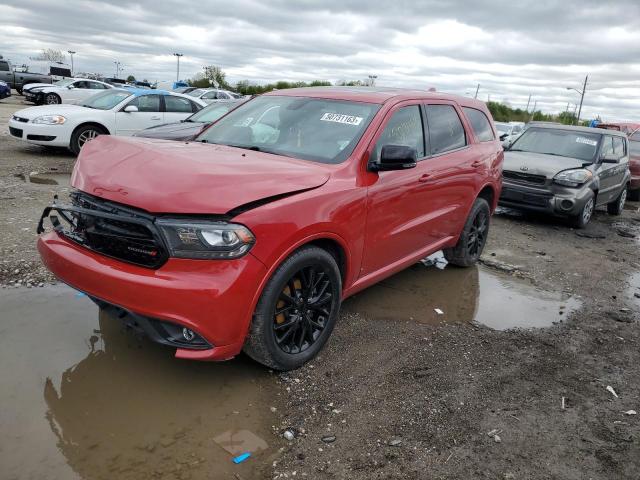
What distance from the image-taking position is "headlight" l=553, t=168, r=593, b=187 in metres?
8.77

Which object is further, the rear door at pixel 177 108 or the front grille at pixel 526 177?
the rear door at pixel 177 108

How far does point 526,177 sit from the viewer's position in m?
9.04

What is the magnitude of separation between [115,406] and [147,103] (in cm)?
990

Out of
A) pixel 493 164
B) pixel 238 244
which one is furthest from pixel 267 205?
pixel 493 164

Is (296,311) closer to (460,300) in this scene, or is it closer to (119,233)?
(119,233)

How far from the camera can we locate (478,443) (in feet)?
9.60

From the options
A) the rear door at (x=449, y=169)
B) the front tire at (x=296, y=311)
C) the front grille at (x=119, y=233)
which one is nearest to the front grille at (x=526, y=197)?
the rear door at (x=449, y=169)

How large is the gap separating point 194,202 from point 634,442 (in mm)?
2838

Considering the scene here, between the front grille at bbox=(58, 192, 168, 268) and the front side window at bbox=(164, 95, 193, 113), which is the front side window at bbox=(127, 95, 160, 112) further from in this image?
the front grille at bbox=(58, 192, 168, 268)

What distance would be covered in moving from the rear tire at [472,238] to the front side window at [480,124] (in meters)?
0.70

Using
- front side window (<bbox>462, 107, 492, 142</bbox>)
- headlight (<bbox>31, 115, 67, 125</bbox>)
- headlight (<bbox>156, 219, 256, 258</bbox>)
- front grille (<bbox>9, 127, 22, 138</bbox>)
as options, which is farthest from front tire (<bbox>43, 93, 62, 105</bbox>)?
headlight (<bbox>156, 219, 256, 258</bbox>)

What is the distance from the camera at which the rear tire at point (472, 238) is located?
5.74m

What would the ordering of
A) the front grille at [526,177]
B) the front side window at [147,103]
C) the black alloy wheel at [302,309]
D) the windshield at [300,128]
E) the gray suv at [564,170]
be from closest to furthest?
the black alloy wheel at [302,309]
the windshield at [300,128]
the gray suv at [564,170]
the front grille at [526,177]
the front side window at [147,103]

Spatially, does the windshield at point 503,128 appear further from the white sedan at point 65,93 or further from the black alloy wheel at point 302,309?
the black alloy wheel at point 302,309
